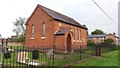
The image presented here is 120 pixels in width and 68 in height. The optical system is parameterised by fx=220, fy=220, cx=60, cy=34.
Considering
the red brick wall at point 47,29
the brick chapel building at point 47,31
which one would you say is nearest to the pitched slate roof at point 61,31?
the brick chapel building at point 47,31

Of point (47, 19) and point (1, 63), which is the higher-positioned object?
point (47, 19)

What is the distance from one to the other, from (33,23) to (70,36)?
22.4 feet

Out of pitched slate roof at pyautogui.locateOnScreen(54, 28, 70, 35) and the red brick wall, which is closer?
pitched slate roof at pyautogui.locateOnScreen(54, 28, 70, 35)

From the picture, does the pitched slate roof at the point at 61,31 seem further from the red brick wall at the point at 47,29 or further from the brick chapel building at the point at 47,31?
the red brick wall at the point at 47,29

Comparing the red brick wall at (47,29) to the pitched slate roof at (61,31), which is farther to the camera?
the red brick wall at (47,29)

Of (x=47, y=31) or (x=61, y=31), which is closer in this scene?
(x=61, y=31)

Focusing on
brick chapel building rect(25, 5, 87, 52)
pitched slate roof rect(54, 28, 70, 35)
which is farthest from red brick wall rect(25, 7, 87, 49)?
pitched slate roof rect(54, 28, 70, 35)

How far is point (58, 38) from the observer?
34.0 meters

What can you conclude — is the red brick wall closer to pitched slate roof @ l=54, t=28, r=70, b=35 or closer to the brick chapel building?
the brick chapel building

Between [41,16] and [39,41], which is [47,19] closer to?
[41,16]

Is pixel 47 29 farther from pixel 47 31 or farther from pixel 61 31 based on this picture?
pixel 61 31

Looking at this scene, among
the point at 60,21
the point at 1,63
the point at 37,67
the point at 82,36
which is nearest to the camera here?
the point at 1,63

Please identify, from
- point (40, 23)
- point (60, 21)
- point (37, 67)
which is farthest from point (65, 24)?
point (37, 67)

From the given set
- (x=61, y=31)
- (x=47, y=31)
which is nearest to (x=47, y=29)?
(x=47, y=31)
